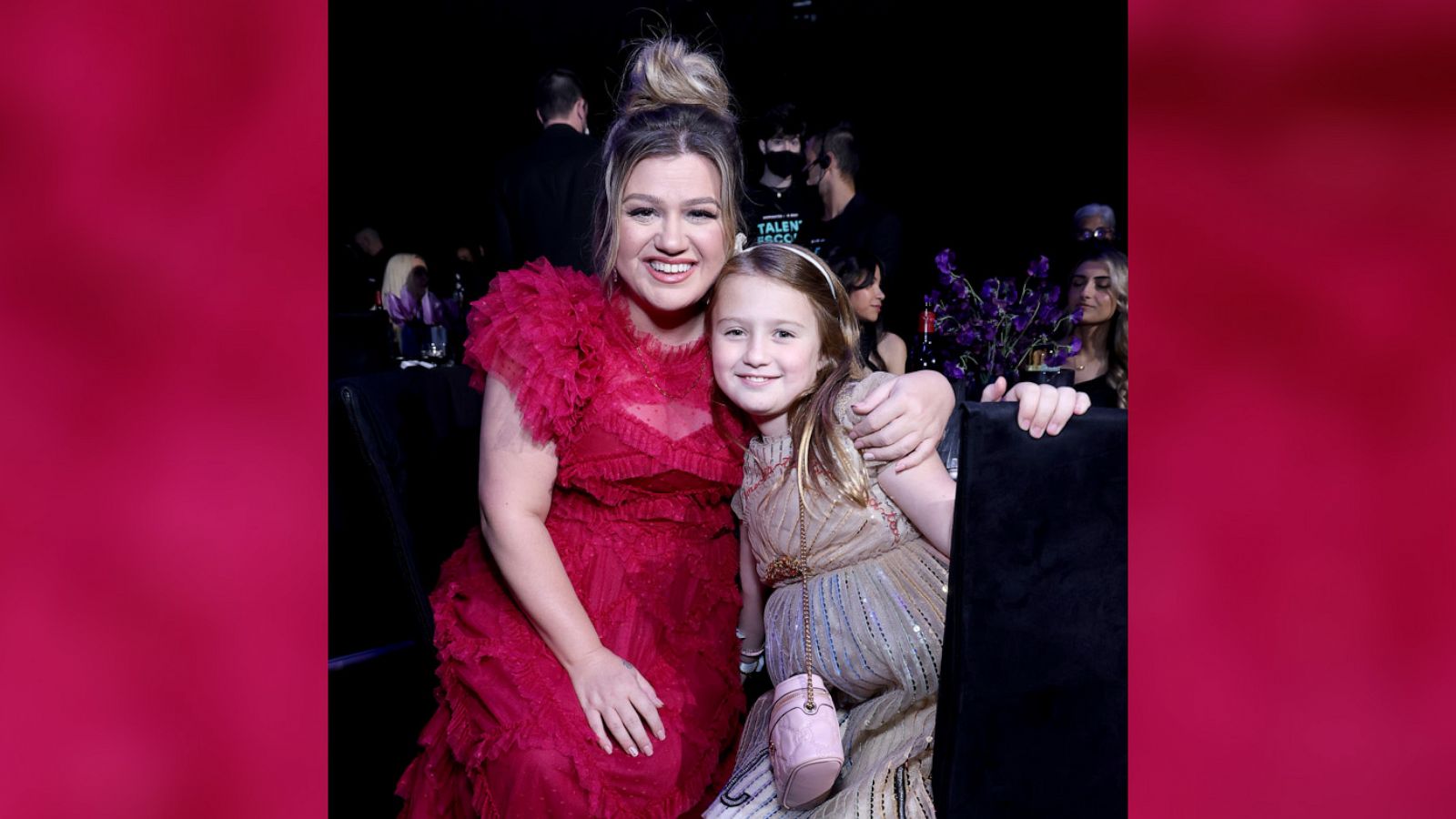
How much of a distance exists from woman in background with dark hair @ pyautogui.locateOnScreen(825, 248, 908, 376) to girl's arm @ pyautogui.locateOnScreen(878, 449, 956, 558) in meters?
1.57

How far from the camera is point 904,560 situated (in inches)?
62.2

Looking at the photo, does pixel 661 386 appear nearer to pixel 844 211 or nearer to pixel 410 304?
pixel 844 211

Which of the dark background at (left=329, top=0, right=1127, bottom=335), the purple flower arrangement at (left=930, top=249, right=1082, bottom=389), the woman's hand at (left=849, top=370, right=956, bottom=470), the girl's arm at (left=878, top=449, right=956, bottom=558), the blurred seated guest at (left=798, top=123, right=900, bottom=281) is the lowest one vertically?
the girl's arm at (left=878, top=449, right=956, bottom=558)

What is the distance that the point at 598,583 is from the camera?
177 centimetres

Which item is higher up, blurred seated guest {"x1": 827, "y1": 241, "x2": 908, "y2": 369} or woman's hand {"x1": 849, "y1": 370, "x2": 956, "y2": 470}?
blurred seated guest {"x1": 827, "y1": 241, "x2": 908, "y2": 369}

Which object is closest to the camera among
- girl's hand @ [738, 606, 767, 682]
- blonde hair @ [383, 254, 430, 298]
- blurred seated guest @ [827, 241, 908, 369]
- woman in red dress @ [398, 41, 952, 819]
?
woman in red dress @ [398, 41, 952, 819]

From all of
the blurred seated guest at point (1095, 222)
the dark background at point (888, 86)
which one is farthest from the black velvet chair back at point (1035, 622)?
the dark background at point (888, 86)

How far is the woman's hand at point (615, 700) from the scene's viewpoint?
1.60 meters

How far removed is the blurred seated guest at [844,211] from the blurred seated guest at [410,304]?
4.88 ft

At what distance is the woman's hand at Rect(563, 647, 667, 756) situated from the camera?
1.60 metres

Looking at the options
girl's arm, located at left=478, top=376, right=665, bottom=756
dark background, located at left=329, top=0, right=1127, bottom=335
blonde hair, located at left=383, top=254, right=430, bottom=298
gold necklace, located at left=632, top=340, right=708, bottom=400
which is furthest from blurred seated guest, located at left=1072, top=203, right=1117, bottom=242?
girl's arm, located at left=478, top=376, right=665, bottom=756

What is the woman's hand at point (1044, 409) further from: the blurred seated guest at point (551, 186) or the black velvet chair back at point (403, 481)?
the blurred seated guest at point (551, 186)

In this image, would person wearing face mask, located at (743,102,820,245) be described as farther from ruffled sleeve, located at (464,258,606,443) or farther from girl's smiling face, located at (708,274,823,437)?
girl's smiling face, located at (708,274,823,437)

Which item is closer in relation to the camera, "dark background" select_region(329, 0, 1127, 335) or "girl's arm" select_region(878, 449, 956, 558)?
"girl's arm" select_region(878, 449, 956, 558)
